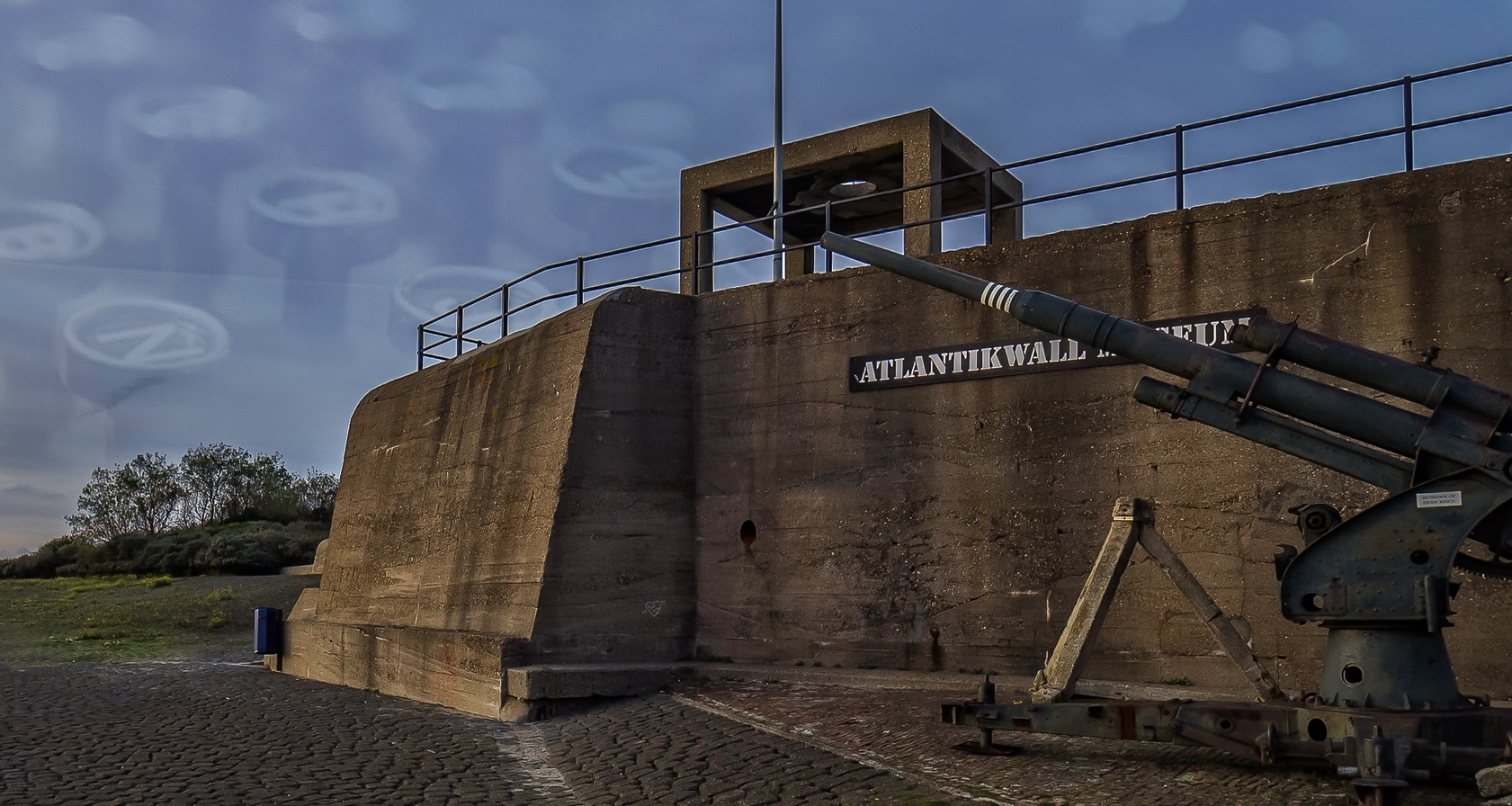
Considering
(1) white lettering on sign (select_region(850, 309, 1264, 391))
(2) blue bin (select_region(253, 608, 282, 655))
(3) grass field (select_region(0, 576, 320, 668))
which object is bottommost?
(3) grass field (select_region(0, 576, 320, 668))

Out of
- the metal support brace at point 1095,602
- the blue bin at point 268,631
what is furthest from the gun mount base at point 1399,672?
the blue bin at point 268,631

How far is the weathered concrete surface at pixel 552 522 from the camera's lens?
38.3ft

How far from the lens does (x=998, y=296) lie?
836cm

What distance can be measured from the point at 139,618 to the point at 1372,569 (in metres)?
25.9

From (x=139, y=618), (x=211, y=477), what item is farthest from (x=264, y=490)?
(x=139, y=618)

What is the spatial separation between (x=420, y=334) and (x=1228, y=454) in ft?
44.2

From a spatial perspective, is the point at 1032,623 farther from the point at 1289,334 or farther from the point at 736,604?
the point at 1289,334

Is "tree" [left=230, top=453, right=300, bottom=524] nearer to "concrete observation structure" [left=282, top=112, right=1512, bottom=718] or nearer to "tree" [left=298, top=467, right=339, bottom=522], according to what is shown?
"tree" [left=298, top=467, right=339, bottom=522]

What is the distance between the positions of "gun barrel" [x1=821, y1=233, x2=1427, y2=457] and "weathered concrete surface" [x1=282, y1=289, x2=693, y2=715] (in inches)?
188

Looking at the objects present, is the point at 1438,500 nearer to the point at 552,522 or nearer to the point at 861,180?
the point at 552,522

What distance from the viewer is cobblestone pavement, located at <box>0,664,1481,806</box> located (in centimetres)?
669

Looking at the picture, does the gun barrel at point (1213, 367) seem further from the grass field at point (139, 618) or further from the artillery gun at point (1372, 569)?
the grass field at point (139, 618)

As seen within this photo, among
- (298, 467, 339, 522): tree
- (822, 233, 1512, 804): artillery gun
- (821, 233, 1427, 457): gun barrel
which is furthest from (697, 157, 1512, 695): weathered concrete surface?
(298, 467, 339, 522): tree

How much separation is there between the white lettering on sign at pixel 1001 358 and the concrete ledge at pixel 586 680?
351cm
